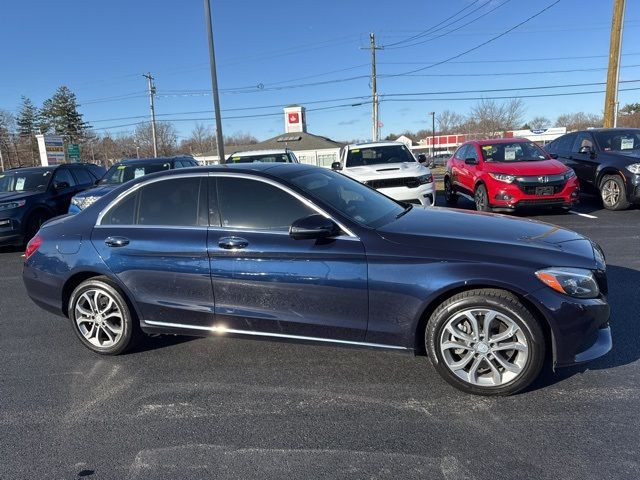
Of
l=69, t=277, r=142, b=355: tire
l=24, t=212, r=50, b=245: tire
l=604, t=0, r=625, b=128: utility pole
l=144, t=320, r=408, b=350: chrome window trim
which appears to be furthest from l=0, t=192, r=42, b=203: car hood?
l=604, t=0, r=625, b=128: utility pole

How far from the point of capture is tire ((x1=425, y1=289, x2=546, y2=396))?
2977 millimetres

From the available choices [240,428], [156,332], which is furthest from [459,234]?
[156,332]

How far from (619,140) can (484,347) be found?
928 cm

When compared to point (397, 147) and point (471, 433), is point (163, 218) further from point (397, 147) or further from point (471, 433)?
point (397, 147)

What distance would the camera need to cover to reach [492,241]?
3.17 meters

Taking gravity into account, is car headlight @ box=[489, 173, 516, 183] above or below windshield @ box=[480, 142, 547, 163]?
below

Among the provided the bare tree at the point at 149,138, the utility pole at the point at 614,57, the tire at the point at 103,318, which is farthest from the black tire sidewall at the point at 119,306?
A: the bare tree at the point at 149,138

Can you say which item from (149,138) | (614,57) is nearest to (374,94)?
(614,57)

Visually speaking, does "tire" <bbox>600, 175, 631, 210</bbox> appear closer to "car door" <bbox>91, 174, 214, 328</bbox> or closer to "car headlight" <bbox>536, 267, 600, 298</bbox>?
"car headlight" <bbox>536, 267, 600, 298</bbox>

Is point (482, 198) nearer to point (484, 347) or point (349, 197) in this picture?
point (349, 197)

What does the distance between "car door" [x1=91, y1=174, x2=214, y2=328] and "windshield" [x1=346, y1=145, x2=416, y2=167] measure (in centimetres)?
655

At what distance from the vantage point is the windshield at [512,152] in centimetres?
990

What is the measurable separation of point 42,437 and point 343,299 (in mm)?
2140

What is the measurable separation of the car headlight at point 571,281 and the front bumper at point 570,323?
4 cm
